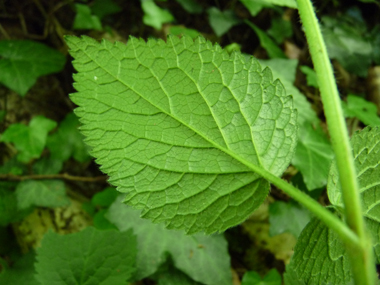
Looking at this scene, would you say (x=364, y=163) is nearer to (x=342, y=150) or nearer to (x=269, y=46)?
(x=342, y=150)

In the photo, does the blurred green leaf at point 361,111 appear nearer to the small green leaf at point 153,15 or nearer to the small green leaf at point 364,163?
the small green leaf at point 364,163

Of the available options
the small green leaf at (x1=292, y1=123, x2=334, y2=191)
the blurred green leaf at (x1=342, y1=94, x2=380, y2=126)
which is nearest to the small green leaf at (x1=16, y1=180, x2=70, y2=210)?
the small green leaf at (x1=292, y1=123, x2=334, y2=191)

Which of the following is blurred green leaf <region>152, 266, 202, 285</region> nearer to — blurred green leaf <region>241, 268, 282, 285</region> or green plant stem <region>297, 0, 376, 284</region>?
blurred green leaf <region>241, 268, 282, 285</region>

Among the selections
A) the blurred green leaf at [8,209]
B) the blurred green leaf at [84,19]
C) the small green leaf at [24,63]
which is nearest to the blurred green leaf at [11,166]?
the blurred green leaf at [8,209]

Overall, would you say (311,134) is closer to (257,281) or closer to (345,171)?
(257,281)

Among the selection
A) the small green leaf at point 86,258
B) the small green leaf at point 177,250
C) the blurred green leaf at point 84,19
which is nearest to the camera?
the small green leaf at point 86,258

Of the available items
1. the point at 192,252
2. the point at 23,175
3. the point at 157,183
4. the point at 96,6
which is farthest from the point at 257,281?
the point at 96,6

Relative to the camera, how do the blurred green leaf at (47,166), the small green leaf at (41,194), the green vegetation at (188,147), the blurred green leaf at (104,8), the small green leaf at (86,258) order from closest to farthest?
1. the green vegetation at (188,147)
2. the small green leaf at (86,258)
3. the small green leaf at (41,194)
4. the blurred green leaf at (47,166)
5. the blurred green leaf at (104,8)

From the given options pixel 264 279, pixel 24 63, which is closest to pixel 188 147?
pixel 264 279
